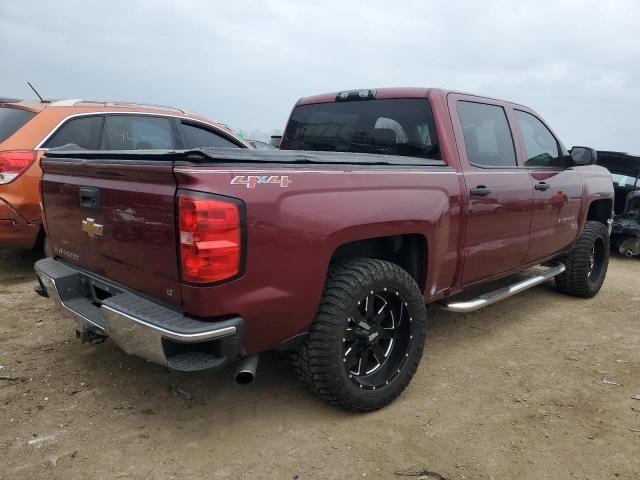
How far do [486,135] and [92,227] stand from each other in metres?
2.74

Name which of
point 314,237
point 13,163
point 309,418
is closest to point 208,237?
point 314,237

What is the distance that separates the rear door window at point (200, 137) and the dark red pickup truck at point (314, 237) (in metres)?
1.77

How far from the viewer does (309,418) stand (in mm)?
2719

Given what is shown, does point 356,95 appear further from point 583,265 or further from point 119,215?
point 583,265

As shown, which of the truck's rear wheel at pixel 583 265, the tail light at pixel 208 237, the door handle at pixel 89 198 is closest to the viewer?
the tail light at pixel 208 237

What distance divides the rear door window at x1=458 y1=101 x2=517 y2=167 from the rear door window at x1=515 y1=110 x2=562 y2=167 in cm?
24

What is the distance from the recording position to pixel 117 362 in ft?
10.7

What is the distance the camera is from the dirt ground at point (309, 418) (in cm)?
233

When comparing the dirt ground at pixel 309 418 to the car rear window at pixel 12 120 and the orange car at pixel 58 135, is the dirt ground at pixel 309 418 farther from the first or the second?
the car rear window at pixel 12 120

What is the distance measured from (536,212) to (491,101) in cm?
94

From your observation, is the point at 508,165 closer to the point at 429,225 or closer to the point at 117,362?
the point at 429,225

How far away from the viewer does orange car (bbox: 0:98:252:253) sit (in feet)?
14.5

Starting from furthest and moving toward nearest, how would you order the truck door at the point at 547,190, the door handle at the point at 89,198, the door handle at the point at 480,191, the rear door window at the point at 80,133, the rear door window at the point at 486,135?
the rear door window at the point at 80,133, the truck door at the point at 547,190, the rear door window at the point at 486,135, the door handle at the point at 480,191, the door handle at the point at 89,198

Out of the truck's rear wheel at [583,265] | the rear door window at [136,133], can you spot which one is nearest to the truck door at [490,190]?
the truck's rear wheel at [583,265]
